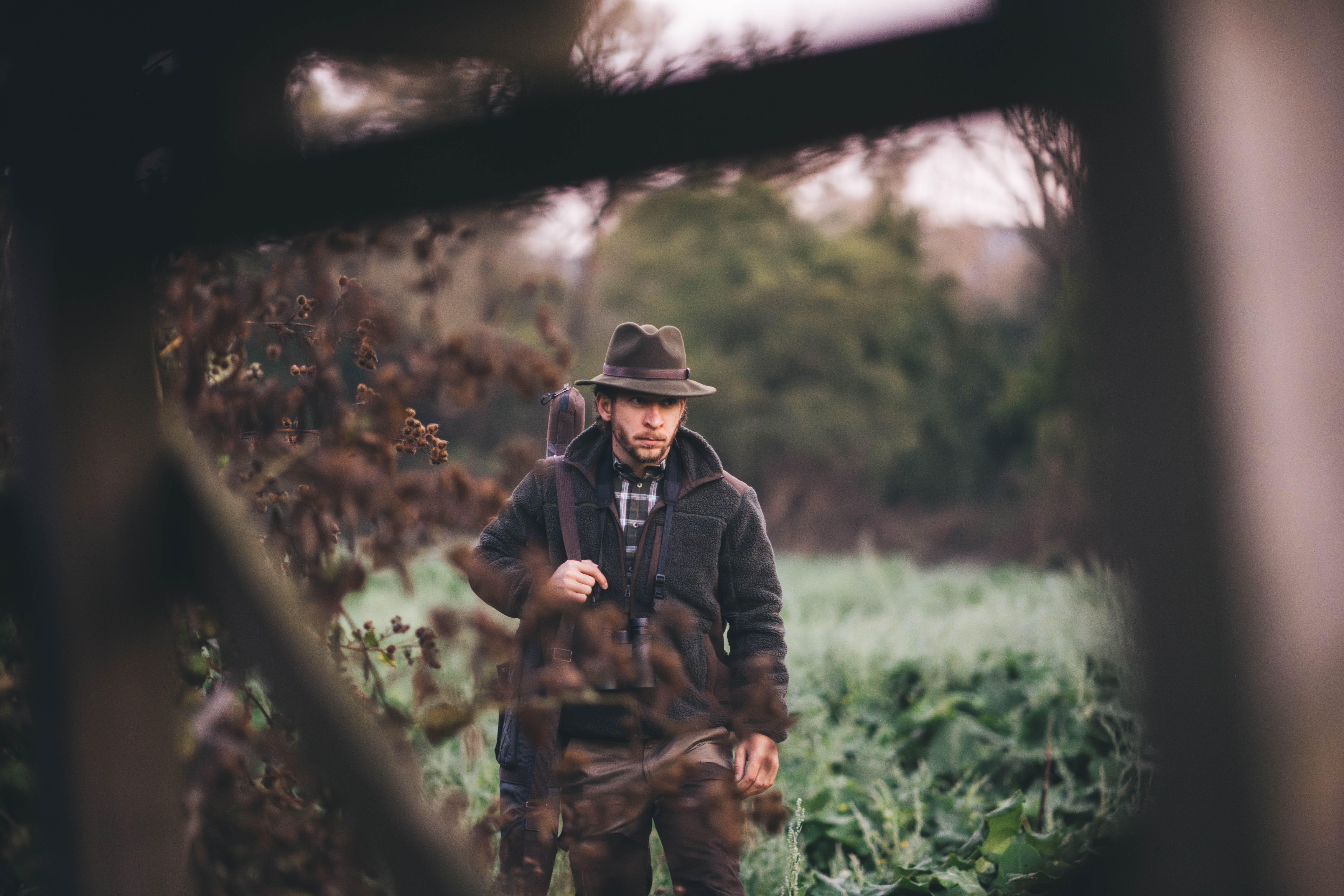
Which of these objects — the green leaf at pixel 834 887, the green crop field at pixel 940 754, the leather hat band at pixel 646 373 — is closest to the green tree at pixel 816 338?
the green crop field at pixel 940 754

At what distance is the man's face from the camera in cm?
244

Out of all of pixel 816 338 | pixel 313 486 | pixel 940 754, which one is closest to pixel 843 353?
pixel 816 338

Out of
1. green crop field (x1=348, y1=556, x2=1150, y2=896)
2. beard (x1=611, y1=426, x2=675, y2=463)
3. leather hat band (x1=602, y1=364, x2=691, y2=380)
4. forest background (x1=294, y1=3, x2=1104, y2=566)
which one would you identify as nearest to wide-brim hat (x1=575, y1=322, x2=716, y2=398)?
leather hat band (x1=602, y1=364, x2=691, y2=380)

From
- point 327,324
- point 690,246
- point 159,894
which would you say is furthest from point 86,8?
point 690,246

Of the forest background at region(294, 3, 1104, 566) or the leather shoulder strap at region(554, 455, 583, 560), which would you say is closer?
the leather shoulder strap at region(554, 455, 583, 560)

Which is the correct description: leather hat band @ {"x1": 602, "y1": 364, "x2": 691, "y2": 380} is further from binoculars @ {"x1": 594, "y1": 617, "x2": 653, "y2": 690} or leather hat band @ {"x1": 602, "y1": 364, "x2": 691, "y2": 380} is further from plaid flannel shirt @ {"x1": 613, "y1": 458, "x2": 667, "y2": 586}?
binoculars @ {"x1": 594, "y1": 617, "x2": 653, "y2": 690}

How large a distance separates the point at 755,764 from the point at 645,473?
0.76m

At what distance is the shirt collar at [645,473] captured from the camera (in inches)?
98.7

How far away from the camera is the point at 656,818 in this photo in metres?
2.46

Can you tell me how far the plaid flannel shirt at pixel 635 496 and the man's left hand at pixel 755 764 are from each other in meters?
0.56

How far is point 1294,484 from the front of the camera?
71cm

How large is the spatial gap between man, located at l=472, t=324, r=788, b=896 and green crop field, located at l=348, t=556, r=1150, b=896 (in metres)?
0.23

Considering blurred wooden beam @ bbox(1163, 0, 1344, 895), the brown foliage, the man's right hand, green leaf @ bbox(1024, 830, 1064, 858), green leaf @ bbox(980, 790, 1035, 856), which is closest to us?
blurred wooden beam @ bbox(1163, 0, 1344, 895)

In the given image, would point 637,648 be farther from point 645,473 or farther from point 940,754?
point 940,754
